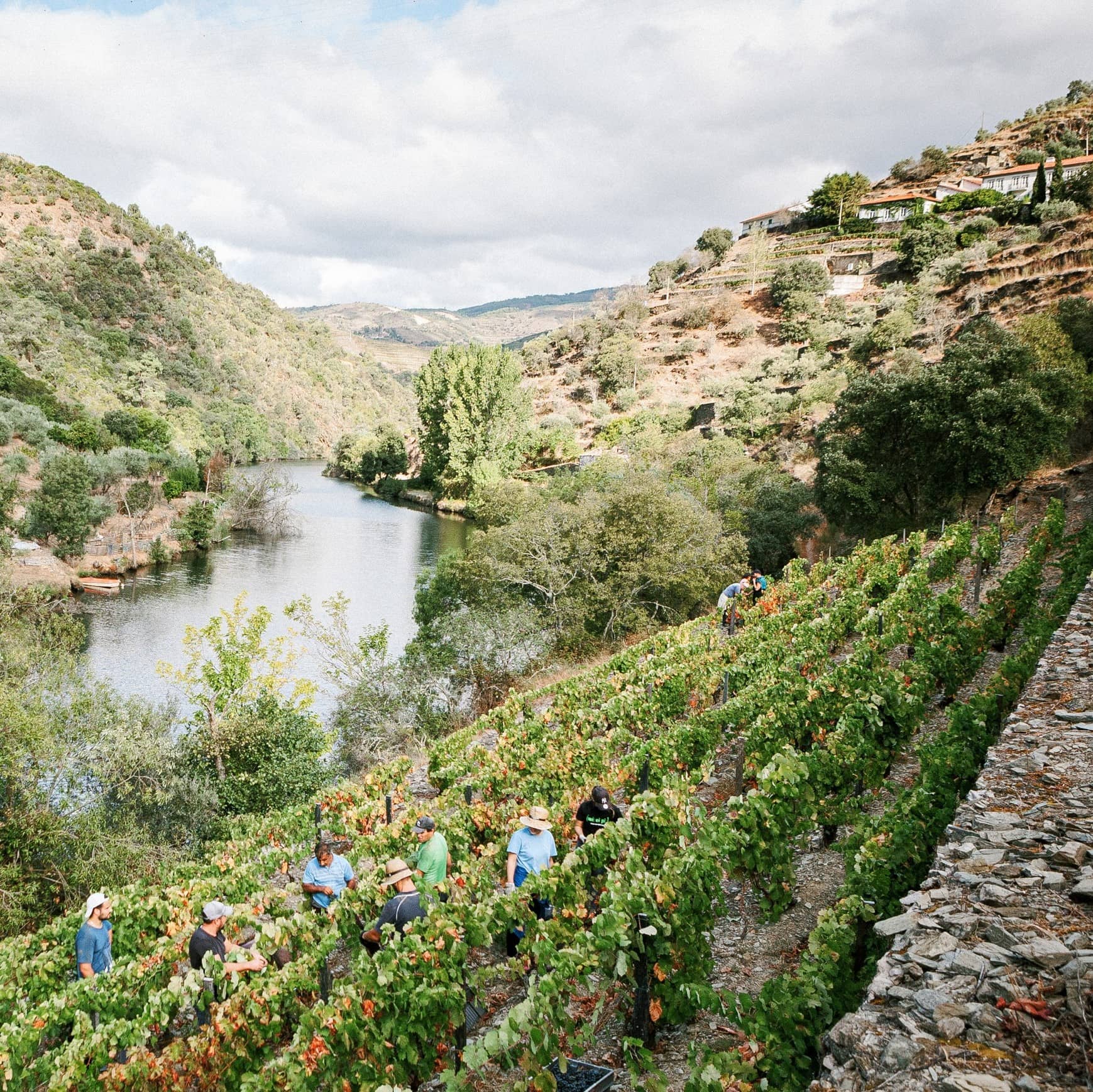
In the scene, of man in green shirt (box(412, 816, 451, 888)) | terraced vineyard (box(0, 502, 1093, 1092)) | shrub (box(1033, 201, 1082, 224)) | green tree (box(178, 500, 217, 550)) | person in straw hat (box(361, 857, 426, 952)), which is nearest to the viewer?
terraced vineyard (box(0, 502, 1093, 1092))

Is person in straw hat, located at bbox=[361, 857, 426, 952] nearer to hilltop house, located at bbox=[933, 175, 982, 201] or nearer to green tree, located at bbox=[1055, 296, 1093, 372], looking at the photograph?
green tree, located at bbox=[1055, 296, 1093, 372]

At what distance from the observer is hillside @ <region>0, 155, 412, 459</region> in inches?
3014

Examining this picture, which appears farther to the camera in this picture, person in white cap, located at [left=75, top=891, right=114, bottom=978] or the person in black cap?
the person in black cap

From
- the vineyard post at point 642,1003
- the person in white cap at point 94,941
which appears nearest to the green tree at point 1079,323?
the vineyard post at point 642,1003

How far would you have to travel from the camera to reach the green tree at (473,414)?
210 feet

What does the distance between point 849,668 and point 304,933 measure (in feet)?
26.7

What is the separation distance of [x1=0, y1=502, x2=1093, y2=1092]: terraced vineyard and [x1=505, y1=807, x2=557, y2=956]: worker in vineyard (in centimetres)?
25

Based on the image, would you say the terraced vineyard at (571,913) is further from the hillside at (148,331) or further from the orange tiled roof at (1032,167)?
the orange tiled roof at (1032,167)

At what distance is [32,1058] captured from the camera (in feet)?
22.9

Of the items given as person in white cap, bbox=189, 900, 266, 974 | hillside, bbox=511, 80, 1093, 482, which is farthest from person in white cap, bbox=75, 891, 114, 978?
hillside, bbox=511, 80, 1093, 482

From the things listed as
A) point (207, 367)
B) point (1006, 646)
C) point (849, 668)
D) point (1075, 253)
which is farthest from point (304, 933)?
point (207, 367)

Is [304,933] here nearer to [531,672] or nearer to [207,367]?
[531,672]

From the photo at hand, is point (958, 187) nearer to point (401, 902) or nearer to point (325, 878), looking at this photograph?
point (325, 878)

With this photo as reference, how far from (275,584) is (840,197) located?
8613 centimetres
